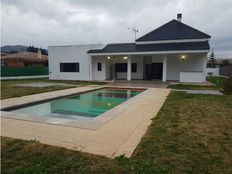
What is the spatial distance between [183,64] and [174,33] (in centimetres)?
366

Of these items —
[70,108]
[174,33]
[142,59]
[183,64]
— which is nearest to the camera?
[70,108]

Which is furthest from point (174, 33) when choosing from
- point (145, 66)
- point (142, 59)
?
point (145, 66)

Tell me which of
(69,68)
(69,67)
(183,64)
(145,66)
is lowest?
(69,68)

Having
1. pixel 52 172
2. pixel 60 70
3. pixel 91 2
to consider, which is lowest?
pixel 52 172

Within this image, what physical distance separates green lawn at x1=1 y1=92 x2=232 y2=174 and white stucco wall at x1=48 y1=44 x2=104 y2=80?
669 inches

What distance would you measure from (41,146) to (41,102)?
5.62 metres

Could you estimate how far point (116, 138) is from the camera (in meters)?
4.10

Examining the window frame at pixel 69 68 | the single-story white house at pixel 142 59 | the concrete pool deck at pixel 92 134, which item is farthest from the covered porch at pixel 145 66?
the concrete pool deck at pixel 92 134

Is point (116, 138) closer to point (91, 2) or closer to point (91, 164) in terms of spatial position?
point (91, 164)

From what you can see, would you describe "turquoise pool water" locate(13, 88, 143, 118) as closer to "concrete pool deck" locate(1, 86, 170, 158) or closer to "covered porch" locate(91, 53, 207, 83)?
"concrete pool deck" locate(1, 86, 170, 158)

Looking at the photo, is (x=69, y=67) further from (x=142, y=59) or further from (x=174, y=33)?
(x=174, y=33)

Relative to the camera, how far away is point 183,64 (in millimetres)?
19281

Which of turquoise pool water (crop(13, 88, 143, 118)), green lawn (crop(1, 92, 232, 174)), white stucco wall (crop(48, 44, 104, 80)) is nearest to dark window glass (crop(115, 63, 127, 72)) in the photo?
white stucco wall (crop(48, 44, 104, 80))

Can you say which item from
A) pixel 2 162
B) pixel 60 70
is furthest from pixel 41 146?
pixel 60 70
